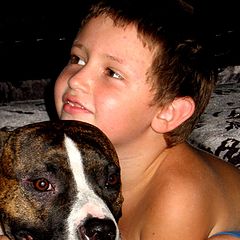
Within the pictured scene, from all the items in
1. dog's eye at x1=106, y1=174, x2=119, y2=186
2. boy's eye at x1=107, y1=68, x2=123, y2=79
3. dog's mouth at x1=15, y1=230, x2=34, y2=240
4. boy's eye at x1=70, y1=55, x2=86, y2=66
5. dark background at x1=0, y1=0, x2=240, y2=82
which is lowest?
dark background at x1=0, y1=0, x2=240, y2=82

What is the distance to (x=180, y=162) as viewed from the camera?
2398mm

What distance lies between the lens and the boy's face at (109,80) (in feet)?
7.34

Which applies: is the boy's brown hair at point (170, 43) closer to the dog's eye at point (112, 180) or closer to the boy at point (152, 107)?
the boy at point (152, 107)

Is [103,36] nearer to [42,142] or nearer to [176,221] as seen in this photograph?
[42,142]

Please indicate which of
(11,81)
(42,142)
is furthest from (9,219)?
(11,81)

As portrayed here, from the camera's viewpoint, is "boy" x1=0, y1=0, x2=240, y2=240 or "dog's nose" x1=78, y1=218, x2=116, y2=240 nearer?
"dog's nose" x1=78, y1=218, x2=116, y2=240

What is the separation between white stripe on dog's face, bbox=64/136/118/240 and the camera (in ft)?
5.86

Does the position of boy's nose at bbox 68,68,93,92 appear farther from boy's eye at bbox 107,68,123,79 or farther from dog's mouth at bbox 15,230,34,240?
dog's mouth at bbox 15,230,34,240

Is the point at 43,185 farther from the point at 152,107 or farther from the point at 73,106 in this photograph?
the point at 152,107

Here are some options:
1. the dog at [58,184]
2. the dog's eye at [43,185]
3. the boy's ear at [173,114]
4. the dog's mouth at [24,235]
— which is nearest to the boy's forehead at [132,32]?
the boy's ear at [173,114]

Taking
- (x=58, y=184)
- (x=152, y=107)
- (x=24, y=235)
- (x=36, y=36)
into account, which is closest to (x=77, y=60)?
(x=152, y=107)

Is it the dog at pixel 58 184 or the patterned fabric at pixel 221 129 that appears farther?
the patterned fabric at pixel 221 129

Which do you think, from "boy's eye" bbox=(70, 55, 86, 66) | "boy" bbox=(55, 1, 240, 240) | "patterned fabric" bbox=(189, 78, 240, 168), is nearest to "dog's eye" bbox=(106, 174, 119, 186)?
"boy" bbox=(55, 1, 240, 240)

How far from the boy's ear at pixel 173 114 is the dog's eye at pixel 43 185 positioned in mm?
644
